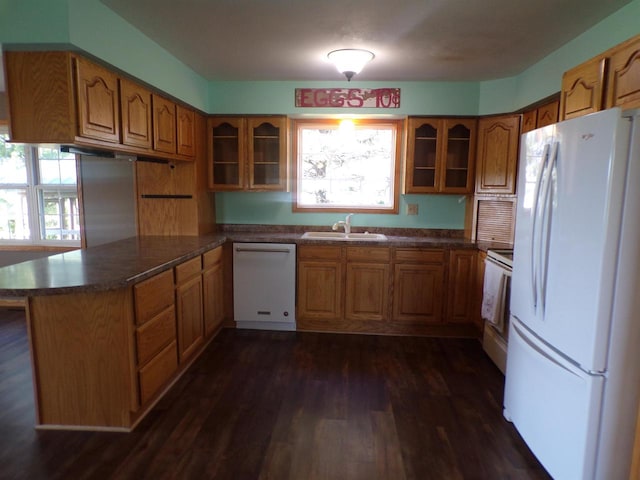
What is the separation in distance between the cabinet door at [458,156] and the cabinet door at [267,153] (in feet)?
5.10

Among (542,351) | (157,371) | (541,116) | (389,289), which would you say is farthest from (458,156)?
(157,371)

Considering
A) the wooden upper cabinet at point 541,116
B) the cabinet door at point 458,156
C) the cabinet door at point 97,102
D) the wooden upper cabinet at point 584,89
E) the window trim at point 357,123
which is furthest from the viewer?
the window trim at point 357,123

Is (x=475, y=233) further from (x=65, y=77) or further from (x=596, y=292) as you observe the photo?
(x=65, y=77)

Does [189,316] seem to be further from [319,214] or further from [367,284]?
[319,214]

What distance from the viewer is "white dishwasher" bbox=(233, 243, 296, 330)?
3545mm

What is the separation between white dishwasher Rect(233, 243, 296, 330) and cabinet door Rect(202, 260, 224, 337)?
5.2 inches

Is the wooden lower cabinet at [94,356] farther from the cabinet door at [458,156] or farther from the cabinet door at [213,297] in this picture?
the cabinet door at [458,156]

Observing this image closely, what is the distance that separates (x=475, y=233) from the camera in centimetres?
370

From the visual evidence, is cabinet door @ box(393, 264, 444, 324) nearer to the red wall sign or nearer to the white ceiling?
the red wall sign

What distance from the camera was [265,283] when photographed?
3588mm

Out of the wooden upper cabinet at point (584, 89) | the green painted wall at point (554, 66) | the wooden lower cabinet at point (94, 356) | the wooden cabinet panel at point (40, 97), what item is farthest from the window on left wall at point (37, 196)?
the wooden upper cabinet at point (584, 89)

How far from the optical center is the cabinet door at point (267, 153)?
375 cm

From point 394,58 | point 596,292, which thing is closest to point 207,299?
point 394,58

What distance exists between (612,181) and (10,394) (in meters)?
3.52
